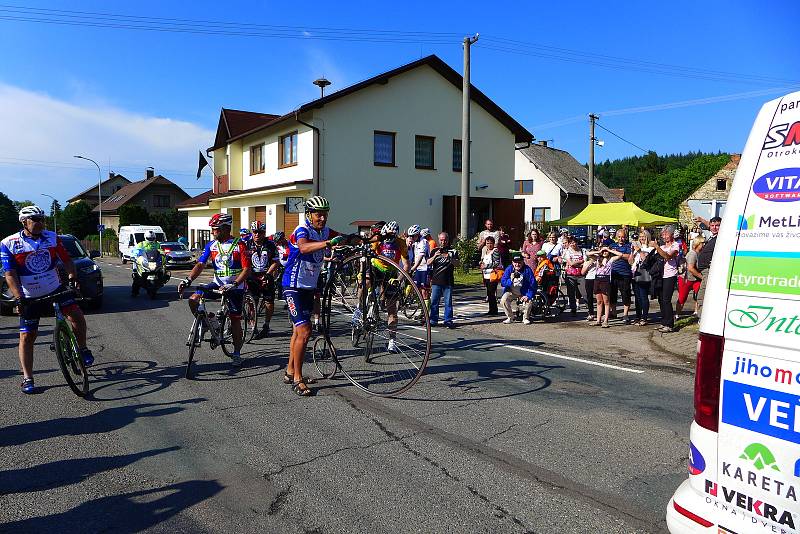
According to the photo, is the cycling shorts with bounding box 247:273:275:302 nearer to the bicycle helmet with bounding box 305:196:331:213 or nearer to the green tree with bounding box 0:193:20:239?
the bicycle helmet with bounding box 305:196:331:213

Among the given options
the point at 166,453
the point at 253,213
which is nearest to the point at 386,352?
the point at 166,453

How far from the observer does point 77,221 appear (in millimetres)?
70188

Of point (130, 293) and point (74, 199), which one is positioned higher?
point (74, 199)

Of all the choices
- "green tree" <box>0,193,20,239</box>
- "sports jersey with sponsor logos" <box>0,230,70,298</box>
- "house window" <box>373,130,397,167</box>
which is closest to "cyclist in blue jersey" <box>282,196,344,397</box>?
"sports jersey with sponsor logos" <box>0,230,70,298</box>

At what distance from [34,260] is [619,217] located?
21496mm

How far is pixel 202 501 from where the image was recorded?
372cm

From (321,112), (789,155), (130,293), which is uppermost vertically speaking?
(321,112)

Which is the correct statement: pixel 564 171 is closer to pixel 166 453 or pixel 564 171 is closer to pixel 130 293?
pixel 130 293

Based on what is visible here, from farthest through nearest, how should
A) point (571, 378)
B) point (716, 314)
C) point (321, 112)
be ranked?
point (321, 112)
point (571, 378)
point (716, 314)

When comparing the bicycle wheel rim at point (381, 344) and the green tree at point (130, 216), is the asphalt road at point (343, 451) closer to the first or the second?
the bicycle wheel rim at point (381, 344)

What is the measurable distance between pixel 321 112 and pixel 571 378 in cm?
2097

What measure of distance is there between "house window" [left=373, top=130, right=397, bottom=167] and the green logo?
2519cm

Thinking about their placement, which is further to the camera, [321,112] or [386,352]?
[321,112]

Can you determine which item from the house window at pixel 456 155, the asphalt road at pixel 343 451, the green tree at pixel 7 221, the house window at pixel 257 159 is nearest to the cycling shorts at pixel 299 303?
the asphalt road at pixel 343 451
